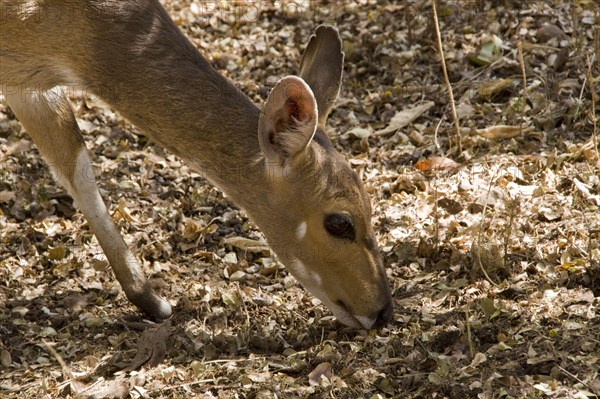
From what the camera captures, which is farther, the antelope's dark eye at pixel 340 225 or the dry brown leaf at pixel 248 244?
the dry brown leaf at pixel 248 244

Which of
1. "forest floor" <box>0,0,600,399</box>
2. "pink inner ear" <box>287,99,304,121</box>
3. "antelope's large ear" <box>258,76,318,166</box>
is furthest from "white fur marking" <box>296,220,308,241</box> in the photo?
"pink inner ear" <box>287,99,304,121</box>

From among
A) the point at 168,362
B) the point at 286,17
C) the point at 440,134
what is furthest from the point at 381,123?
the point at 168,362

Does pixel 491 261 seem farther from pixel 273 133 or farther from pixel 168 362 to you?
pixel 168 362

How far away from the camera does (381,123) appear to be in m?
9.20

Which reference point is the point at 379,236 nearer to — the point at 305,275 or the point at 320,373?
the point at 305,275

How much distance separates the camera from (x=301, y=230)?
6.34 meters

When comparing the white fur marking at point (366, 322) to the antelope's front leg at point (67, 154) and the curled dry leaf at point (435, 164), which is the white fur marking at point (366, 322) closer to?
the antelope's front leg at point (67, 154)

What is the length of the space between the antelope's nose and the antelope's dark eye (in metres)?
0.49

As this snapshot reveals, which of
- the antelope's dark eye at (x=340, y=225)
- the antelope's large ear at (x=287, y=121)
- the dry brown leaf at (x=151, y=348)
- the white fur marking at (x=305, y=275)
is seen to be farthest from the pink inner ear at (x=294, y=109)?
the dry brown leaf at (x=151, y=348)

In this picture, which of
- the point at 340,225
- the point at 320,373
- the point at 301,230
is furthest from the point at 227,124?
the point at 320,373

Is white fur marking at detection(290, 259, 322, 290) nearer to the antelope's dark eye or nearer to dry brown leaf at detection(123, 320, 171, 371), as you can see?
the antelope's dark eye

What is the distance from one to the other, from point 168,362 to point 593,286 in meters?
2.82

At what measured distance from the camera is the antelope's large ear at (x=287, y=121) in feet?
19.1

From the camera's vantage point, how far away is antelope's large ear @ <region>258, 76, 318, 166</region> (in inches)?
229
